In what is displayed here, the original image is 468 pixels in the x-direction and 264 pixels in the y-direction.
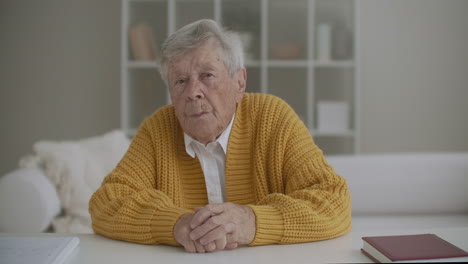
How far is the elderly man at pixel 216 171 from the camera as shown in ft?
3.80

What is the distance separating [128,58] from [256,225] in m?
2.69

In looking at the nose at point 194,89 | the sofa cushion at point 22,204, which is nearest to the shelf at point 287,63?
the sofa cushion at point 22,204

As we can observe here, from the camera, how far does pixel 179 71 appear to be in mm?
1422

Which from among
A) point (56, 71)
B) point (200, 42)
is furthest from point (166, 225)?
point (56, 71)

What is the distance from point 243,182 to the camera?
155 centimetres

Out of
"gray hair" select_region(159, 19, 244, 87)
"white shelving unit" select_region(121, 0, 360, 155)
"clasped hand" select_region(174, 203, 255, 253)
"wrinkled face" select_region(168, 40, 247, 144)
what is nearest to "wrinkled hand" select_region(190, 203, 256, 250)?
"clasped hand" select_region(174, 203, 255, 253)

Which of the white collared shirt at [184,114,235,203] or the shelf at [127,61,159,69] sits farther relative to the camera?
the shelf at [127,61,159,69]

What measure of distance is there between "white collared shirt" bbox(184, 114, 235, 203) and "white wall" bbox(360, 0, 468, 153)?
102 inches

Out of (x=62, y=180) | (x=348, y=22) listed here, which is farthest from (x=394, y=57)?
(x=62, y=180)

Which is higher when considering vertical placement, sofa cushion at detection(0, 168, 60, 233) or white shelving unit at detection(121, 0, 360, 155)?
white shelving unit at detection(121, 0, 360, 155)

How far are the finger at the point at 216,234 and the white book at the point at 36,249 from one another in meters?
0.28

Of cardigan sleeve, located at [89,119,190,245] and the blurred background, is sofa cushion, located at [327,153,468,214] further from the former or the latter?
the blurred background

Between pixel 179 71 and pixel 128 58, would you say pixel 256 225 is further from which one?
pixel 128 58

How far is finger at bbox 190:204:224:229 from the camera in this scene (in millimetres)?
1121
